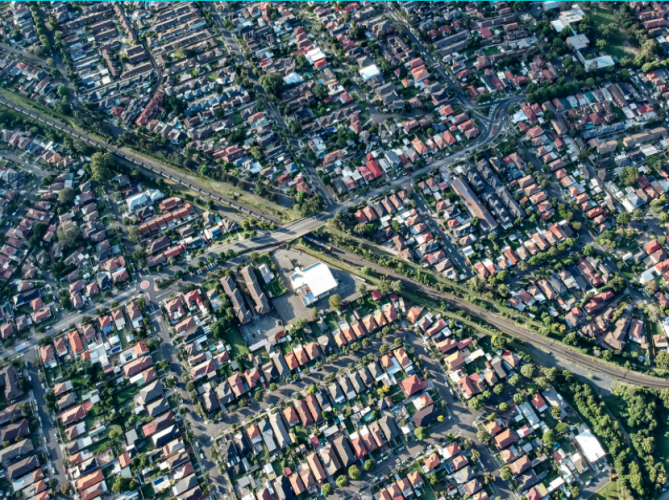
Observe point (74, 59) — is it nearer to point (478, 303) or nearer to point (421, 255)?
point (421, 255)

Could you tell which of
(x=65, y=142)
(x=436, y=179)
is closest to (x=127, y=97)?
(x=65, y=142)

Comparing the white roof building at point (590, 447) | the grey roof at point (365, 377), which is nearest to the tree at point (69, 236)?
the grey roof at point (365, 377)

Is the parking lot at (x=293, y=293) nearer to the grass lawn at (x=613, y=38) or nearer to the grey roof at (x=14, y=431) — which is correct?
the grey roof at (x=14, y=431)

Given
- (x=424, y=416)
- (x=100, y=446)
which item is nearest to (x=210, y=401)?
(x=100, y=446)

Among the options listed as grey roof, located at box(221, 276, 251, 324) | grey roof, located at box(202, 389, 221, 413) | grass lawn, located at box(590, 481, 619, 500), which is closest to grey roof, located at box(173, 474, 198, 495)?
grey roof, located at box(202, 389, 221, 413)

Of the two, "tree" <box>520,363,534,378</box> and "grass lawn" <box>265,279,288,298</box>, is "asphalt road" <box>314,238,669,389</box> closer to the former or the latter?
"tree" <box>520,363,534,378</box>
